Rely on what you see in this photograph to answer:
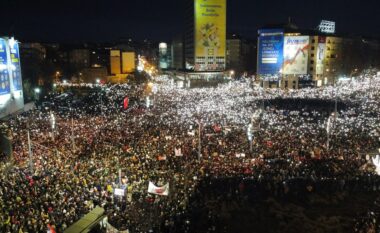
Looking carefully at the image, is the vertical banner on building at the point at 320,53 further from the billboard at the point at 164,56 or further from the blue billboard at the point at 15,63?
the billboard at the point at 164,56

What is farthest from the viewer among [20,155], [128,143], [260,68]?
[260,68]

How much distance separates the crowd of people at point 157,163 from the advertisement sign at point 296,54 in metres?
38.4

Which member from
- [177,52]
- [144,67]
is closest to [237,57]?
[177,52]

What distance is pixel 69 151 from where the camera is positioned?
64.5ft

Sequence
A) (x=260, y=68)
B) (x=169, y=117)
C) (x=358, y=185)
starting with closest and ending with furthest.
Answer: (x=358, y=185)
(x=169, y=117)
(x=260, y=68)

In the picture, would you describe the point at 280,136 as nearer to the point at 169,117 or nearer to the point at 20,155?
the point at 169,117

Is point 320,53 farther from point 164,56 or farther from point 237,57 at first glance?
point 164,56

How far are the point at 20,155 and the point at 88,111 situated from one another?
53.1 feet

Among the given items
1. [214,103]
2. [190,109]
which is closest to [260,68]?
[214,103]

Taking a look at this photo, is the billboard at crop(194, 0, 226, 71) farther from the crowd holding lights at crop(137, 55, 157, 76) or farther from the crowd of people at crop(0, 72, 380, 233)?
the crowd of people at crop(0, 72, 380, 233)

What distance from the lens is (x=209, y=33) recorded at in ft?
254

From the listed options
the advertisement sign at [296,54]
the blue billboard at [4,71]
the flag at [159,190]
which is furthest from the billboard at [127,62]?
the flag at [159,190]

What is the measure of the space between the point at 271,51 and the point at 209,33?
15.8m

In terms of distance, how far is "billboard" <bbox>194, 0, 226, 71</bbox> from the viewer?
7638cm
